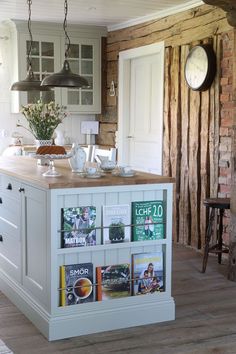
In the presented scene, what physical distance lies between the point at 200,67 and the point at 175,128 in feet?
2.70

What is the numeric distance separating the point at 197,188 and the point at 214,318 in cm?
203

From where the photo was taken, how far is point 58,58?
706 centimetres

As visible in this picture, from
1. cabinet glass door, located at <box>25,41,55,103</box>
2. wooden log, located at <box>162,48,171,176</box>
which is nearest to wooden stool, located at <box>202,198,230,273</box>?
wooden log, located at <box>162,48,171,176</box>

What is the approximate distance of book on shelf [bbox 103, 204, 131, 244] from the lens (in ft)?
11.6

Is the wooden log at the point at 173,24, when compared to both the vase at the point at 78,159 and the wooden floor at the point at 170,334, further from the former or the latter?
the wooden floor at the point at 170,334

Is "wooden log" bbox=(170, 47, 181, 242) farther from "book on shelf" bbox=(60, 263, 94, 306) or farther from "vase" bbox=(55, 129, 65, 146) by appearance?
"book on shelf" bbox=(60, 263, 94, 306)

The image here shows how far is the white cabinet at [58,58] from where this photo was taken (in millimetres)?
6852

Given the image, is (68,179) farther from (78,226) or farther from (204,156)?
(204,156)

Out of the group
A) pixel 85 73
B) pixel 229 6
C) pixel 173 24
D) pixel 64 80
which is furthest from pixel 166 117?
pixel 64 80

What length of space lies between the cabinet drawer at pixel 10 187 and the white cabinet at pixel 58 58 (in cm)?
276

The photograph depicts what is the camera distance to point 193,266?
16.8 ft

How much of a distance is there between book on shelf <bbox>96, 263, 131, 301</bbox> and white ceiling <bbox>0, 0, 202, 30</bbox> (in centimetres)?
308

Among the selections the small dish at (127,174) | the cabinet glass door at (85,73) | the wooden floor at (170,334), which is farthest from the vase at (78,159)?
the cabinet glass door at (85,73)

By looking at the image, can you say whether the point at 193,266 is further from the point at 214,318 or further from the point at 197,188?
the point at 214,318
